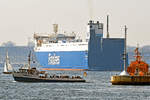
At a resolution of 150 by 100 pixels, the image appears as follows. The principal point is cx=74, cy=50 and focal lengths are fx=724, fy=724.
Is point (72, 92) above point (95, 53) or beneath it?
beneath

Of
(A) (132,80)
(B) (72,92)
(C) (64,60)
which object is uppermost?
(C) (64,60)

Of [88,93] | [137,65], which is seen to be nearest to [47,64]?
[137,65]

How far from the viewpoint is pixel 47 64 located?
19112 centimetres

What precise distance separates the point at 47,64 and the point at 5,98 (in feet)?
374

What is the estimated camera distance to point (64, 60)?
18175 centimetres

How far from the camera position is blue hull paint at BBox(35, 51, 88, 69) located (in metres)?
176

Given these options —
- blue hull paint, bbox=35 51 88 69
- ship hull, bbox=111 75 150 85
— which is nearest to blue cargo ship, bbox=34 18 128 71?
blue hull paint, bbox=35 51 88 69

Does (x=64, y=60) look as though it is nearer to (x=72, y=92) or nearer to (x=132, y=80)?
(x=132, y=80)

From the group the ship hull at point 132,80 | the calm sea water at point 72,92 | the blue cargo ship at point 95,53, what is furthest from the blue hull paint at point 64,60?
the ship hull at point 132,80

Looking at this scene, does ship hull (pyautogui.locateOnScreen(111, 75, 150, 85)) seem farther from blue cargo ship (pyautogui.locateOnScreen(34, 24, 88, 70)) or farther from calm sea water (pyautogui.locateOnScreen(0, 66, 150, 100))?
blue cargo ship (pyautogui.locateOnScreen(34, 24, 88, 70))

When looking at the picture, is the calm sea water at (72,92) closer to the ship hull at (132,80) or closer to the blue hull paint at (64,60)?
the ship hull at (132,80)

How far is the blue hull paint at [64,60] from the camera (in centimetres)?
17562

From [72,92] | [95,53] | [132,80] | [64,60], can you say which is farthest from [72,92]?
[64,60]

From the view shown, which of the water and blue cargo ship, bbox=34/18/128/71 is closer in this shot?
the water
